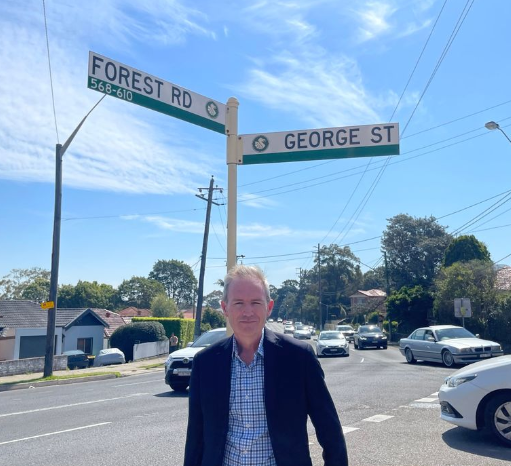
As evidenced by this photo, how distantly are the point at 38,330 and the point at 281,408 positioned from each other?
38658mm

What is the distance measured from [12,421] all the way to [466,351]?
13563mm

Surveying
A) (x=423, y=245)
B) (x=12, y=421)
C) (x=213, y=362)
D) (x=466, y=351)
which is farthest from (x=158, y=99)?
(x=423, y=245)

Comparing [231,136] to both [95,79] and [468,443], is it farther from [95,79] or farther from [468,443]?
[468,443]

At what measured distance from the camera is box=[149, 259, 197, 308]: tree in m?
115

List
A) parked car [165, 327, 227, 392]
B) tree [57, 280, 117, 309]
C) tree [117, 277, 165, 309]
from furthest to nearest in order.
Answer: tree [117, 277, 165, 309], tree [57, 280, 117, 309], parked car [165, 327, 227, 392]

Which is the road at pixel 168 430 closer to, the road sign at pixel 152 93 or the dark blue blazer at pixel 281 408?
the dark blue blazer at pixel 281 408

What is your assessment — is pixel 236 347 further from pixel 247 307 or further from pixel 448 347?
pixel 448 347

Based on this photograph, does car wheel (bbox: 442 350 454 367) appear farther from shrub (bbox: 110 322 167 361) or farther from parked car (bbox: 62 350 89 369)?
shrub (bbox: 110 322 167 361)

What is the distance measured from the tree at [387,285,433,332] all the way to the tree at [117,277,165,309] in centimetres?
6185

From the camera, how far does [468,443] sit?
7320mm

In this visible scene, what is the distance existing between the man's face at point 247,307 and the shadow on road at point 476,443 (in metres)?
4.93

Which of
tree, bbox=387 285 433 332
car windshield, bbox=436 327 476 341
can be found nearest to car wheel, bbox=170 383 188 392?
car windshield, bbox=436 327 476 341

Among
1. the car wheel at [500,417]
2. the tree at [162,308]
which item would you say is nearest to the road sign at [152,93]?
the car wheel at [500,417]

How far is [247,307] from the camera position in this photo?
277 cm
